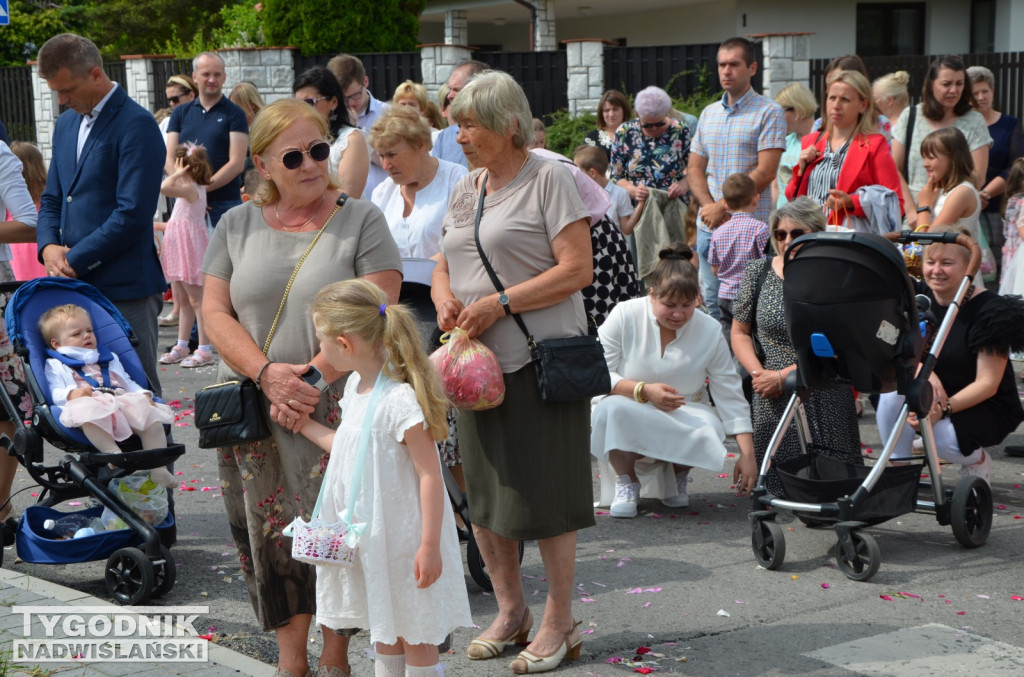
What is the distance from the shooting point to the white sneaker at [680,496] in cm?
658

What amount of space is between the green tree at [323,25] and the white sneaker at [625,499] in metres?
14.9

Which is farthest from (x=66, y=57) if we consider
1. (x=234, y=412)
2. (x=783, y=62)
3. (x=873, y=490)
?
(x=783, y=62)

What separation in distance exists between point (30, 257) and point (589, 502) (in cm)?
668

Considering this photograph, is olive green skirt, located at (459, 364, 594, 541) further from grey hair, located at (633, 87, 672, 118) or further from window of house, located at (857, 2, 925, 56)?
window of house, located at (857, 2, 925, 56)

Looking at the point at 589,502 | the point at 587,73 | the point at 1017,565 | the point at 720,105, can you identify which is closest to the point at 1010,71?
the point at 587,73

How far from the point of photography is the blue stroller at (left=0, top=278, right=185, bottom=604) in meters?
5.20

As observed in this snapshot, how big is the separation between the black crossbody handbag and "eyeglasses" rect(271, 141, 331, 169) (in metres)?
0.59

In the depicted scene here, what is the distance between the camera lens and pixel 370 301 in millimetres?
3752

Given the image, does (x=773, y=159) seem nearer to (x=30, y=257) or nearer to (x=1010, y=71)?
(x=30, y=257)

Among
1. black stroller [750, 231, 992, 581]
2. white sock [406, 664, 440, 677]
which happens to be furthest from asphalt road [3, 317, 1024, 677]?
white sock [406, 664, 440, 677]

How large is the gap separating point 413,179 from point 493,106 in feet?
5.76

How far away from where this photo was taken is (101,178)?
5.96 m

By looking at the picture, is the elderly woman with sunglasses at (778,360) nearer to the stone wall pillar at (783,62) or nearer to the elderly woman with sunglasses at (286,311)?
the elderly woman with sunglasses at (286,311)

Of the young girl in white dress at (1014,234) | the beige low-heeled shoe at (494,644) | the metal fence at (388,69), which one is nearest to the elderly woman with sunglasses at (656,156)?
the young girl in white dress at (1014,234)
